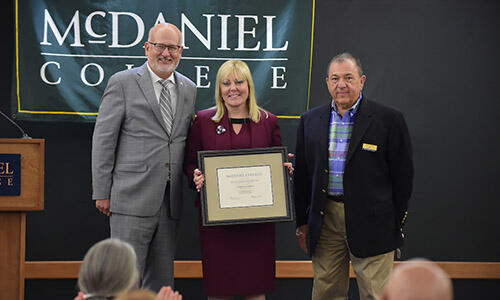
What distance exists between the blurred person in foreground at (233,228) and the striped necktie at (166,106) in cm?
15

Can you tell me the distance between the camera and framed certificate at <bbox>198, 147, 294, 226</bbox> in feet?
9.38

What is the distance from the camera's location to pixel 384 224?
2.74 m

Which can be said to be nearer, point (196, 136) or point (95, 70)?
point (196, 136)

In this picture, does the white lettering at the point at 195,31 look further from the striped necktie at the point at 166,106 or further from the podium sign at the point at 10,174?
the podium sign at the point at 10,174

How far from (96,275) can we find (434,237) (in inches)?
134

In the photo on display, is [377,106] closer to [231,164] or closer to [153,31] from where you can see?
[231,164]

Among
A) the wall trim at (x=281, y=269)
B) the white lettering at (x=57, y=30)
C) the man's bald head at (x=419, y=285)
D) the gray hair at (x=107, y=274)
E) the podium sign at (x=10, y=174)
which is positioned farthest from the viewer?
the wall trim at (x=281, y=269)

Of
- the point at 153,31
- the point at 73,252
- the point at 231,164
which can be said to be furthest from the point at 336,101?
the point at 73,252

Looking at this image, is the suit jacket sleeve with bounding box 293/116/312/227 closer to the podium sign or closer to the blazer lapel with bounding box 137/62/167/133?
the blazer lapel with bounding box 137/62/167/133

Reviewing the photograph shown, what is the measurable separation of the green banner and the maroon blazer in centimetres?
88

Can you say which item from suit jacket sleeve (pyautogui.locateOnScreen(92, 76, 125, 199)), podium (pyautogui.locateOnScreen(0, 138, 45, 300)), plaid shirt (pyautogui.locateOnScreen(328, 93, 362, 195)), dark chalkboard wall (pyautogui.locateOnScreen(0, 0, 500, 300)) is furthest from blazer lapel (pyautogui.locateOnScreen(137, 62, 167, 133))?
dark chalkboard wall (pyautogui.locateOnScreen(0, 0, 500, 300))

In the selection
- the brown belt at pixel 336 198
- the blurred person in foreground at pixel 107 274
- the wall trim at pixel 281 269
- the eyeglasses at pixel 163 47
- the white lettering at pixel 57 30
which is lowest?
the wall trim at pixel 281 269

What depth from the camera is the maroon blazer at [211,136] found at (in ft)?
9.87

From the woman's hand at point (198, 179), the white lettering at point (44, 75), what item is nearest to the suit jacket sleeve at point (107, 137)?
the woman's hand at point (198, 179)
